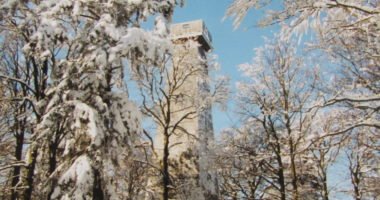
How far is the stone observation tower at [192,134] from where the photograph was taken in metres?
19.2

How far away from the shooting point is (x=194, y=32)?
24.2 m

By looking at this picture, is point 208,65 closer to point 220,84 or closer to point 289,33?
point 220,84

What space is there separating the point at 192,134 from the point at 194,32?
23.5ft

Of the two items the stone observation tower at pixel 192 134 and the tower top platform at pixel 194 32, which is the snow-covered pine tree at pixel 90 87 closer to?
the stone observation tower at pixel 192 134

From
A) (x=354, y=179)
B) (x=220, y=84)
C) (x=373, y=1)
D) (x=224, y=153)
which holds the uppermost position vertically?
(x=220, y=84)

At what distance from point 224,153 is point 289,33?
45.4 feet

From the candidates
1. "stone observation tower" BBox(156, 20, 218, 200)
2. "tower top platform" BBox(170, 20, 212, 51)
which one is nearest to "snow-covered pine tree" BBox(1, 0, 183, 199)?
"stone observation tower" BBox(156, 20, 218, 200)

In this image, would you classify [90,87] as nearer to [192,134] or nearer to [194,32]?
[192,134]

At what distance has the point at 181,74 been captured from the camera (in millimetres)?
19000

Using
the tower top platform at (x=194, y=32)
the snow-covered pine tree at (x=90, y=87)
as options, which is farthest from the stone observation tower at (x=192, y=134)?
the snow-covered pine tree at (x=90, y=87)

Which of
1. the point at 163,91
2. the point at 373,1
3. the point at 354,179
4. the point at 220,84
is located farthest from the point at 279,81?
the point at 373,1

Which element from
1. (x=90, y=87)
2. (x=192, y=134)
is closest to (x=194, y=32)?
(x=192, y=134)

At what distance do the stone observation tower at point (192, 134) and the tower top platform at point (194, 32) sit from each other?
440 mm

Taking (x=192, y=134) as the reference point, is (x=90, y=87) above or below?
below
